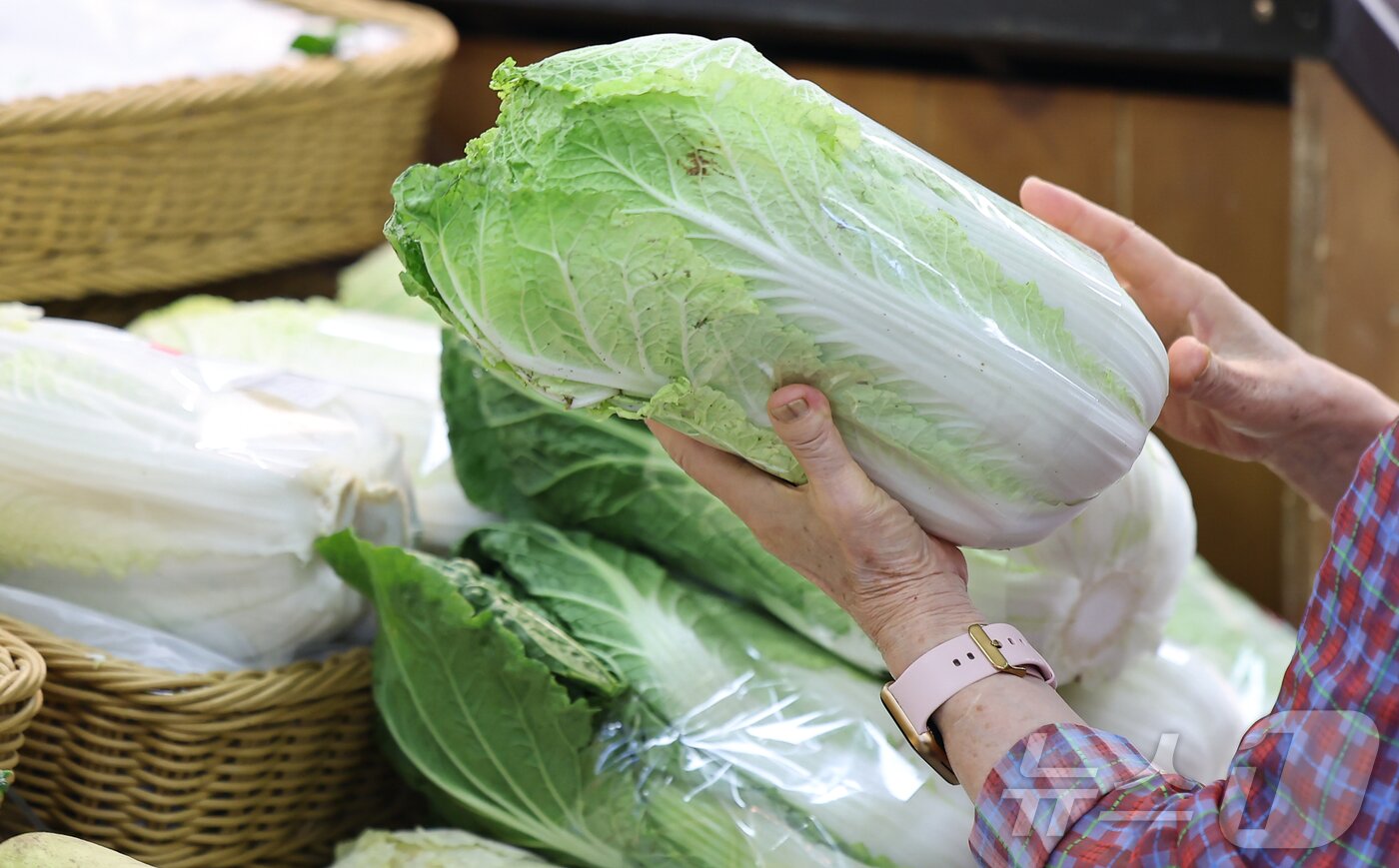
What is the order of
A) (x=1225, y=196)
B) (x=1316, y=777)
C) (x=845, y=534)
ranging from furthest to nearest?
(x=1225, y=196) → (x=845, y=534) → (x=1316, y=777)

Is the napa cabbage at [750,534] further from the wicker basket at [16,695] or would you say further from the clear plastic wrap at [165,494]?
A: the wicker basket at [16,695]

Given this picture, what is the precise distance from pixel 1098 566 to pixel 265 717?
98 centimetres

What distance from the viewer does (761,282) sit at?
1129 mm

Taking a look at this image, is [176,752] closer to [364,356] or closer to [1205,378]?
[364,356]

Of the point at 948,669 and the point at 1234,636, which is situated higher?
the point at 948,669

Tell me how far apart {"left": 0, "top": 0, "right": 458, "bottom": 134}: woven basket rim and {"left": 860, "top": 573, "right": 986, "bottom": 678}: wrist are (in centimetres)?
158

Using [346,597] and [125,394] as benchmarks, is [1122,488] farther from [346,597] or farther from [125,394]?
[125,394]

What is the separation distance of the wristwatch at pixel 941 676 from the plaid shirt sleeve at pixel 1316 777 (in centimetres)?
12

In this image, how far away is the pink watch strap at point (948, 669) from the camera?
3.91 ft

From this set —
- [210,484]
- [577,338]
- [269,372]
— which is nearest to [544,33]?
[269,372]

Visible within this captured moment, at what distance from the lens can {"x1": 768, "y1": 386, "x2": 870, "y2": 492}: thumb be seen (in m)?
1.15

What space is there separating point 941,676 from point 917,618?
0.06 meters

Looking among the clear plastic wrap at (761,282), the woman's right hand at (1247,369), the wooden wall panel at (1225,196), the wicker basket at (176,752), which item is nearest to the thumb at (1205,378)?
the woman's right hand at (1247,369)

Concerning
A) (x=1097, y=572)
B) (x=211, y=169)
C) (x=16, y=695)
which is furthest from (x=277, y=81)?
(x=1097, y=572)
